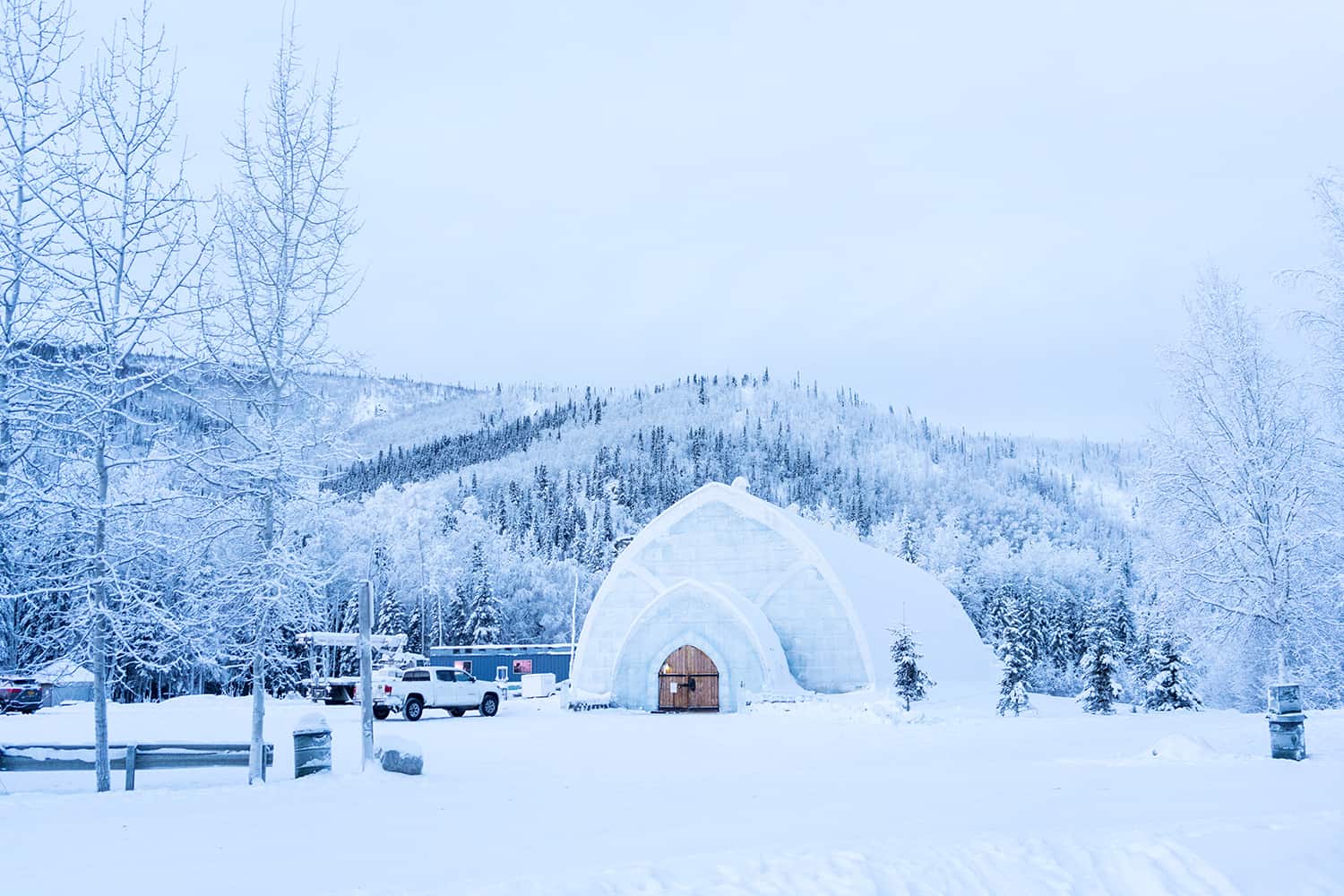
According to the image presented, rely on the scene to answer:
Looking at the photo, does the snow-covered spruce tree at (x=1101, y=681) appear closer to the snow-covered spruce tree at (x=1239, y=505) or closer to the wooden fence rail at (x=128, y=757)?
the snow-covered spruce tree at (x=1239, y=505)

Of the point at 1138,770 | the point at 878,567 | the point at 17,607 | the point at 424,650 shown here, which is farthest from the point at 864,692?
the point at 424,650

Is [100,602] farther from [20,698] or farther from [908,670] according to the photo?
[20,698]

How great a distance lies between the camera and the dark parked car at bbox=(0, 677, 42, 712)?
3419cm

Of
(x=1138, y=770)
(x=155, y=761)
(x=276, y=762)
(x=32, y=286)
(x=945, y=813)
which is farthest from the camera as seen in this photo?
(x=276, y=762)

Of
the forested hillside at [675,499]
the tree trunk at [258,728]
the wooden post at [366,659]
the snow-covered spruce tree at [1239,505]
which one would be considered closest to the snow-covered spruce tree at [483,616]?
the forested hillside at [675,499]

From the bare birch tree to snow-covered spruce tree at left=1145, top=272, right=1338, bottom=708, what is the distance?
3 centimetres

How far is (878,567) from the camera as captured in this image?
4219 cm

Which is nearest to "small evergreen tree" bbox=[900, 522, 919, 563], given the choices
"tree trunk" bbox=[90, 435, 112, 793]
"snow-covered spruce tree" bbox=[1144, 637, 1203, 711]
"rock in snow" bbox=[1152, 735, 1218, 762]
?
"snow-covered spruce tree" bbox=[1144, 637, 1203, 711]

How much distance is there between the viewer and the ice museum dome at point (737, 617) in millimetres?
34812

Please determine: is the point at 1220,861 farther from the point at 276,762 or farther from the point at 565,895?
the point at 276,762

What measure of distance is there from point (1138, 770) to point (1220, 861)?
566cm

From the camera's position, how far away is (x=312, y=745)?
13617 millimetres

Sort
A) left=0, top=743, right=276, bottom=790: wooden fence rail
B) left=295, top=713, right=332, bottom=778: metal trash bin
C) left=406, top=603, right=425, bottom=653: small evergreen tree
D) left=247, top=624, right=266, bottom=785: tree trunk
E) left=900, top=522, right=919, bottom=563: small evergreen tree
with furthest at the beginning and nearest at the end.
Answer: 1. left=900, top=522, right=919, bottom=563: small evergreen tree
2. left=406, top=603, right=425, bottom=653: small evergreen tree
3. left=295, top=713, right=332, bottom=778: metal trash bin
4. left=247, top=624, right=266, bottom=785: tree trunk
5. left=0, top=743, right=276, bottom=790: wooden fence rail

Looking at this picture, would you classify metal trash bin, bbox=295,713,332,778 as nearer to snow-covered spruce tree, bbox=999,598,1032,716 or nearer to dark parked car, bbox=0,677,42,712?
dark parked car, bbox=0,677,42,712
